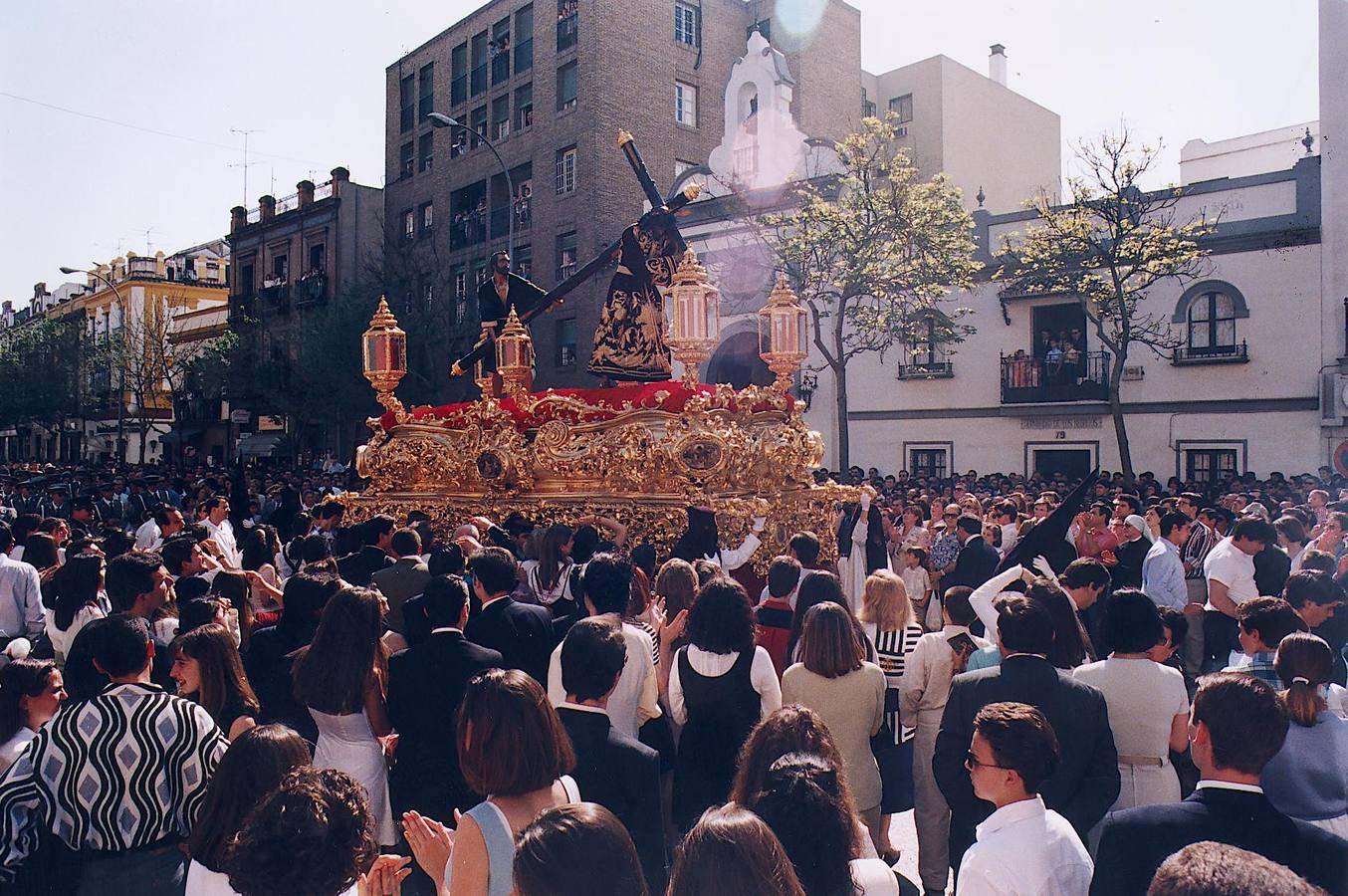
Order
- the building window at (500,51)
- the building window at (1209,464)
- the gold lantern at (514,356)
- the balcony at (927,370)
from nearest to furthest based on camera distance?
the gold lantern at (514,356) → the building window at (1209,464) → the balcony at (927,370) → the building window at (500,51)

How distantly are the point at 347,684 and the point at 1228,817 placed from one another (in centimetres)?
311

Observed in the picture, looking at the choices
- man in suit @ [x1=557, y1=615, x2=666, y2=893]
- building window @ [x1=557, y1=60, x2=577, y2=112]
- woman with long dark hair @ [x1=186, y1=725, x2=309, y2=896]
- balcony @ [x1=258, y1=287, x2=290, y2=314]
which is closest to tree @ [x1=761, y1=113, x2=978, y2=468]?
building window @ [x1=557, y1=60, x2=577, y2=112]

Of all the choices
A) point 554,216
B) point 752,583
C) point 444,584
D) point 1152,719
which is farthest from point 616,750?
point 554,216

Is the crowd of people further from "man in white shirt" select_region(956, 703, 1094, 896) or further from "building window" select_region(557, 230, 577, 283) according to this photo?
"building window" select_region(557, 230, 577, 283)

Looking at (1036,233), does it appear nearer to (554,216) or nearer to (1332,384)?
(1332,384)

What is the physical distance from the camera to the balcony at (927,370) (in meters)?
27.6

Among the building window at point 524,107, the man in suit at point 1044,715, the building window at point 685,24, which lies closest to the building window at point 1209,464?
the building window at point 685,24

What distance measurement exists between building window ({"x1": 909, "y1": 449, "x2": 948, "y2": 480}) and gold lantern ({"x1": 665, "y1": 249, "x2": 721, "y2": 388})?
18.6 metres

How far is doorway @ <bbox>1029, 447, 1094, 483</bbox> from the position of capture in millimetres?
25788

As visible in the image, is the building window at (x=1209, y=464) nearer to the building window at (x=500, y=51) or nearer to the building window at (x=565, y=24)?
the building window at (x=565, y=24)

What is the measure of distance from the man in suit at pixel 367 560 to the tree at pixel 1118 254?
683 inches

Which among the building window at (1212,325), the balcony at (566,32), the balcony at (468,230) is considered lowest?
the building window at (1212,325)

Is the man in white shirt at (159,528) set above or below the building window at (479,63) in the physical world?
below

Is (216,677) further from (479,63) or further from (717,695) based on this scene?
(479,63)
